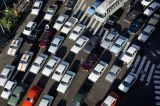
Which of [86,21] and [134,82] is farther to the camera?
[86,21]

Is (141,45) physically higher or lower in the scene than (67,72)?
higher

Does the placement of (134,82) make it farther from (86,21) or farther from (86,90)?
(86,21)

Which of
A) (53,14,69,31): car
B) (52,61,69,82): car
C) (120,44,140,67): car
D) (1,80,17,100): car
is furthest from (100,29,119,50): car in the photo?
(1,80,17,100): car

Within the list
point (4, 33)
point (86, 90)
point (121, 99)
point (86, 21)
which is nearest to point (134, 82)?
point (121, 99)

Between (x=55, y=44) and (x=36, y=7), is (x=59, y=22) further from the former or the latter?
(x=36, y=7)

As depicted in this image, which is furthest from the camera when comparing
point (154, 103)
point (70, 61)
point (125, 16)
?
point (125, 16)

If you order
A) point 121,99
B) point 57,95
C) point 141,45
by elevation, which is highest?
point 141,45

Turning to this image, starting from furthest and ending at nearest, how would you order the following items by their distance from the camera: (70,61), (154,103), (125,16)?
(125,16) < (70,61) < (154,103)
